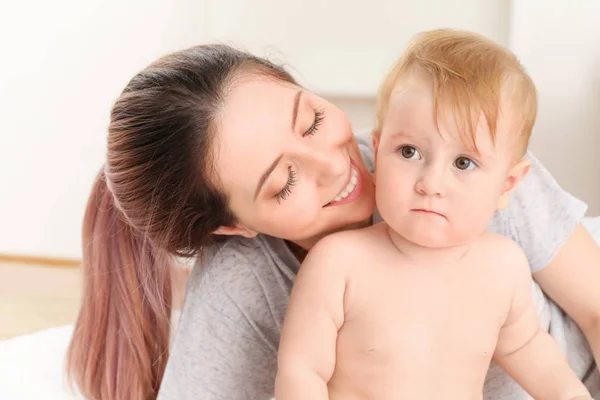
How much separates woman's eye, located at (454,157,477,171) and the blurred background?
1442 millimetres

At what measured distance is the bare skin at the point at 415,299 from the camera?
995 mm

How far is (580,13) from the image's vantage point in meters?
2.24

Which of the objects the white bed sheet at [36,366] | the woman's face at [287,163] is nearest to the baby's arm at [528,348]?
the woman's face at [287,163]

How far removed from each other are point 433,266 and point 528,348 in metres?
0.19

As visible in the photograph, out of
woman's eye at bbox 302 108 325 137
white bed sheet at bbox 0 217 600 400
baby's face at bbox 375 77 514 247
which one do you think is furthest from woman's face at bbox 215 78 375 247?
white bed sheet at bbox 0 217 600 400

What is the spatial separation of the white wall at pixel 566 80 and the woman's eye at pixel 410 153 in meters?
1.44

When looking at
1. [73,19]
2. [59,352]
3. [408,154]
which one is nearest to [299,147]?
[408,154]

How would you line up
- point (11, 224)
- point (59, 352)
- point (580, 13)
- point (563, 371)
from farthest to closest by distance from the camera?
1. point (11, 224)
2. point (580, 13)
3. point (59, 352)
4. point (563, 371)

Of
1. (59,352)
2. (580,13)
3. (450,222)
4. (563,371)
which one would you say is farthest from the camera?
(580,13)

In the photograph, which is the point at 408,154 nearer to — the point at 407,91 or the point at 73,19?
the point at 407,91

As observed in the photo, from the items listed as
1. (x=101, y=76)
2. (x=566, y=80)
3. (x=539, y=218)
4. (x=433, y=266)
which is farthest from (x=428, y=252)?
(x=101, y=76)

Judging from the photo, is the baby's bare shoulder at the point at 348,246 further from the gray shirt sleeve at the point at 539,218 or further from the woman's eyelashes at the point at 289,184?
the gray shirt sleeve at the point at 539,218

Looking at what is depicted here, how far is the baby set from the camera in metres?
0.98

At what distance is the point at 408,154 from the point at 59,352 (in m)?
1.27
